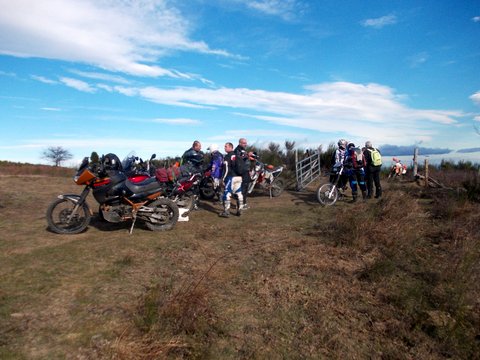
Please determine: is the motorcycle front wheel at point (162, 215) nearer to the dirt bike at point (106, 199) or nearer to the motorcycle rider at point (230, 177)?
the dirt bike at point (106, 199)

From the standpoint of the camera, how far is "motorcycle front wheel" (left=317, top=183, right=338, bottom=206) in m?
10.4

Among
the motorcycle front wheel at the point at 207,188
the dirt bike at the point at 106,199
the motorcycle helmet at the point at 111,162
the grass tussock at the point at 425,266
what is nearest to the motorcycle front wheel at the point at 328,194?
the grass tussock at the point at 425,266

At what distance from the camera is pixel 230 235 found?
7.05 meters

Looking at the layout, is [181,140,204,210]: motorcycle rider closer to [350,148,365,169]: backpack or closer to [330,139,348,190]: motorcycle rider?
[330,139,348,190]: motorcycle rider

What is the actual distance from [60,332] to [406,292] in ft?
12.7

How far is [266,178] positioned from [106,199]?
663 cm

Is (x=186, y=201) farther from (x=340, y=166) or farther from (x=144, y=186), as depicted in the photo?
(x=340, y=166)

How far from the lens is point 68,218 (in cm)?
682

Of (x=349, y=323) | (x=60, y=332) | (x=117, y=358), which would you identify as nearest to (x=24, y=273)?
(x=60, y=332)

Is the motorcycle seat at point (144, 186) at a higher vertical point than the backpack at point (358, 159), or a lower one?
lower

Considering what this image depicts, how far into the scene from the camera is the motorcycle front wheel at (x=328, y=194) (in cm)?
1045

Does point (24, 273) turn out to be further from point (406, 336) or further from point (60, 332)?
point (406, 336)

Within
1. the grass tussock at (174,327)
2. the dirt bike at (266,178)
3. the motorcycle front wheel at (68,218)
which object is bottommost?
the grass tussock at (174,327)

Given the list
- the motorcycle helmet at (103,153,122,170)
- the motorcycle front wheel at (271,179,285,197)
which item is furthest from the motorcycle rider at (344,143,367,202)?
the motorcycle helmet at (103,153,122,170)
